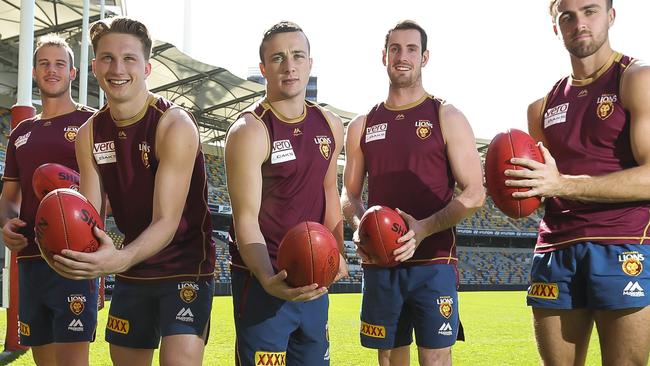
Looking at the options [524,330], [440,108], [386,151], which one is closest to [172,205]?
Result: [386,151]

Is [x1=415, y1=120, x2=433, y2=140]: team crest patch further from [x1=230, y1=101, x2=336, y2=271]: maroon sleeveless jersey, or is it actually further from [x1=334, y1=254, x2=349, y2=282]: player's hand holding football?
[x1=334, y1=254, x2=349, y2=282]: player's hand holding football

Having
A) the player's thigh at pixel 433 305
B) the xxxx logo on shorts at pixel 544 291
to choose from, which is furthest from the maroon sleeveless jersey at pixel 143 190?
the xxxx logo on shorts at pixel 544 291

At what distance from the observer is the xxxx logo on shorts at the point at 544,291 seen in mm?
3592

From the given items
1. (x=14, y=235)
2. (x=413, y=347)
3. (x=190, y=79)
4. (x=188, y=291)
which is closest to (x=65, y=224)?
(x=188, y=291)

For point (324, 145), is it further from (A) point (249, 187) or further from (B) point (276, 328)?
(B) point (276, 328)

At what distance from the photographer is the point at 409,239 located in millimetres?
3738

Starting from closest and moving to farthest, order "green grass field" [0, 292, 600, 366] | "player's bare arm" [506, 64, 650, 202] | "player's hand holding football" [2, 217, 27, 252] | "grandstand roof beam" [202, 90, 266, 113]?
1. "player's bare arm" [506, 64, 650, 202]
2. "player's hand holding football" [2, 217, 27, 252]
3. "green grass field" [0, 292, 600, 366]
4. "grandstand roof beam" [202, 90, 266, 113]

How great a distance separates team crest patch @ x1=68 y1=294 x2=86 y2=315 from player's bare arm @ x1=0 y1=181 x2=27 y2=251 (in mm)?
542

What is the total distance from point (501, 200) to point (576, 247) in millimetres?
568

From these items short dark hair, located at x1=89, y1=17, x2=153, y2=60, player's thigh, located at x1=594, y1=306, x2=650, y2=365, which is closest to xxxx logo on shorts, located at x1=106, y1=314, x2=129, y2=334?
short dark hair, located at x1=89, y1=17, x2=153, y2=60

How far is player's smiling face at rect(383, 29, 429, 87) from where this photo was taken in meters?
4.41

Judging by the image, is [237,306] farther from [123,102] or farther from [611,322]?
[611,322]

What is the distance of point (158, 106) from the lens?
12.3 ft

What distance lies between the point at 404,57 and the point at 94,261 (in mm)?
2485
